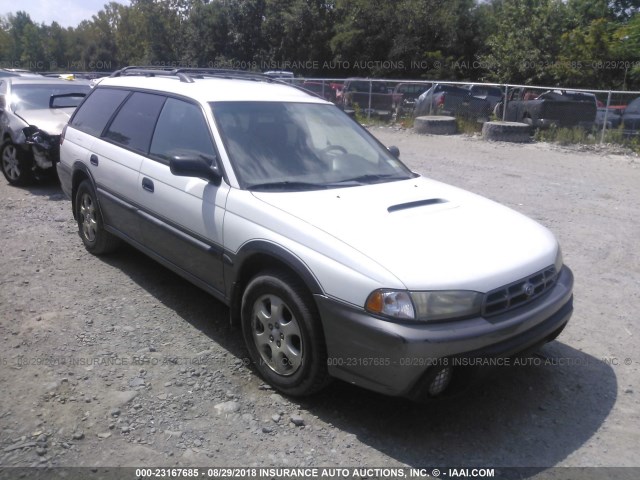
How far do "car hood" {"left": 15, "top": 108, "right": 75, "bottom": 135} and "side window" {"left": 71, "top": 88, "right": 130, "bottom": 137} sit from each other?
9.41 feet

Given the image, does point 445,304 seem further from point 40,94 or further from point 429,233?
point 40,94

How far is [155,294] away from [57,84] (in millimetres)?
6659

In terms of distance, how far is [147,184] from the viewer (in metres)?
4.78

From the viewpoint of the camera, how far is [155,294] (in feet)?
17.3

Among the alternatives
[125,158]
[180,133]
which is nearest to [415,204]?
[180,133]

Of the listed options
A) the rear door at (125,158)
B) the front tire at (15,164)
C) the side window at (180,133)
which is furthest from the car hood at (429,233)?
the front tire at (15,164)

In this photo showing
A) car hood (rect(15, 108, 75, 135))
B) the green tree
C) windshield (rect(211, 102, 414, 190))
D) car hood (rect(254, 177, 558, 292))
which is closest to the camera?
car hood (rect(254, 177, 558, 292))

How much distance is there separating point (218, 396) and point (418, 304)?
4.74 ft

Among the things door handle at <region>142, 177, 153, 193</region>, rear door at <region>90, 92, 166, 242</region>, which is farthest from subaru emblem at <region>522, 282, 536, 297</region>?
rear door at <region>90, 92, 166, 242</region>

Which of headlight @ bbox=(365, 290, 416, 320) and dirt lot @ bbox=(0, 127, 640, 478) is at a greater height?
headlight @ bbox=(365, 290, 416, 320)

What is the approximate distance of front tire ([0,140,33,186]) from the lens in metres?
9.05

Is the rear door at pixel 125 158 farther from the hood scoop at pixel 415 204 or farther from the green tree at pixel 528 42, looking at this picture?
the green tree at pixel 528 42

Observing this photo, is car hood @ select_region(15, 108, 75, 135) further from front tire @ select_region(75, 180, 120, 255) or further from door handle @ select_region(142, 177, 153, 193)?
door handle @ select_region(142, 177, 153, 193)

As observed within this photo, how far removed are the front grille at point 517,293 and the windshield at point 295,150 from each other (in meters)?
1.33
